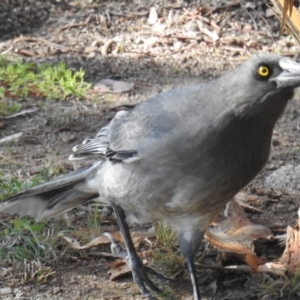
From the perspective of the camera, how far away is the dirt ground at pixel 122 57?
6242 millimetres

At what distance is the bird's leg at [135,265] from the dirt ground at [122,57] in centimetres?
17

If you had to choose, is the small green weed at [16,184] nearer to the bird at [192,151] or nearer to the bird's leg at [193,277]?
the bird at [192,151]

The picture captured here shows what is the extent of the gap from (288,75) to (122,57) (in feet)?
14.7

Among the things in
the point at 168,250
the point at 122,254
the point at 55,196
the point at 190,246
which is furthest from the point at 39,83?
the point at 190,246

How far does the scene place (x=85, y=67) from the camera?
335 inches

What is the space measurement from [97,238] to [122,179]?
0.60m

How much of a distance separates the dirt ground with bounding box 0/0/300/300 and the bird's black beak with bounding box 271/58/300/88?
1.49m

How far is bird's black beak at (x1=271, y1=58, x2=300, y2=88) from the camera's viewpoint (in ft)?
14.5

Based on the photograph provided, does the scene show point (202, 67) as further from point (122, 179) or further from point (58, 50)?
point (122, 179)

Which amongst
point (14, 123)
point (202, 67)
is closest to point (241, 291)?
point (14, 123)

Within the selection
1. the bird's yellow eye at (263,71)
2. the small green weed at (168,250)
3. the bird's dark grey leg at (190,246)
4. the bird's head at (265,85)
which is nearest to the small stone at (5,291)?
the small green weed at (168,250)

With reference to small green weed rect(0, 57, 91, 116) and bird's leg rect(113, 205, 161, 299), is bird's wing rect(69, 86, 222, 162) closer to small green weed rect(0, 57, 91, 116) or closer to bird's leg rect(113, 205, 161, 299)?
bird's leg rect(113, 205, 161, 299)

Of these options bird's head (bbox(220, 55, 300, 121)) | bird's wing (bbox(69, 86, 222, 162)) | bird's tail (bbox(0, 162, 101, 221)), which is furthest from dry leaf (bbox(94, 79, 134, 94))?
bird's head (bbox(220, 55, 300, 121))

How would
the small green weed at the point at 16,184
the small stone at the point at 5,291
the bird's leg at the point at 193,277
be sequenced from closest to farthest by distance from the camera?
the bird's leg at the point at 193,277
the small stone at the point at 5,291
the small green weed at the point at 16,184
